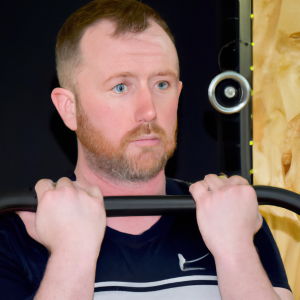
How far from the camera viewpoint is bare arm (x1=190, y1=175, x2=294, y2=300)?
2.40ft

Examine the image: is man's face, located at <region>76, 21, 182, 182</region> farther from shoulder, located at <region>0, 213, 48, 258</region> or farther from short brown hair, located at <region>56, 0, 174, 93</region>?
shoulder, located at <region>0, 213, 48, 258</region>

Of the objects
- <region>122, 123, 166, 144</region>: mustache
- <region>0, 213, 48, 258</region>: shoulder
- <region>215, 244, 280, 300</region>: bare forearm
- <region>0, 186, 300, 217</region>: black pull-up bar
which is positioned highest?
<region>122, 123, 166, 144</region>: mustache

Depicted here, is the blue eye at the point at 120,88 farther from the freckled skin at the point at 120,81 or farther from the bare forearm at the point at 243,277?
the bare forearm at the point at 243,277

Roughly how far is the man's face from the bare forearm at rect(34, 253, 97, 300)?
0.99 feet

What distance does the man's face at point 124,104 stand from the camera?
0.92 meters

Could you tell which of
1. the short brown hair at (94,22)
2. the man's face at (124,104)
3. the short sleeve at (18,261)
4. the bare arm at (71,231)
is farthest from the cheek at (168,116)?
the short sleeve at (18,261)

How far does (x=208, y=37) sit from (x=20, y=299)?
969 mm

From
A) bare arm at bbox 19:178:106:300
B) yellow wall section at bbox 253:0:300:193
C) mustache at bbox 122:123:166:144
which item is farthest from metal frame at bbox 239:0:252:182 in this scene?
bare arm at bbox 19:178:106:300

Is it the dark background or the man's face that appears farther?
the dark background

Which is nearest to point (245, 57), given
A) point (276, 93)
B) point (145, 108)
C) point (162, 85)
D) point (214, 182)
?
A: point (276, 93)

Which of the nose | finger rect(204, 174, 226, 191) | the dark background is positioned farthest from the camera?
the dark background

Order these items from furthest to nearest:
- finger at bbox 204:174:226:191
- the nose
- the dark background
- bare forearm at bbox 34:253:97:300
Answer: the dark background < the nose < finger at bbox 204:174:226:191 < bare forearm at bbox 34:253:97:300

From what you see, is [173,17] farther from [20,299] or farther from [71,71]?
[20,299]

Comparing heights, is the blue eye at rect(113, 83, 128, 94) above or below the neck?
above
